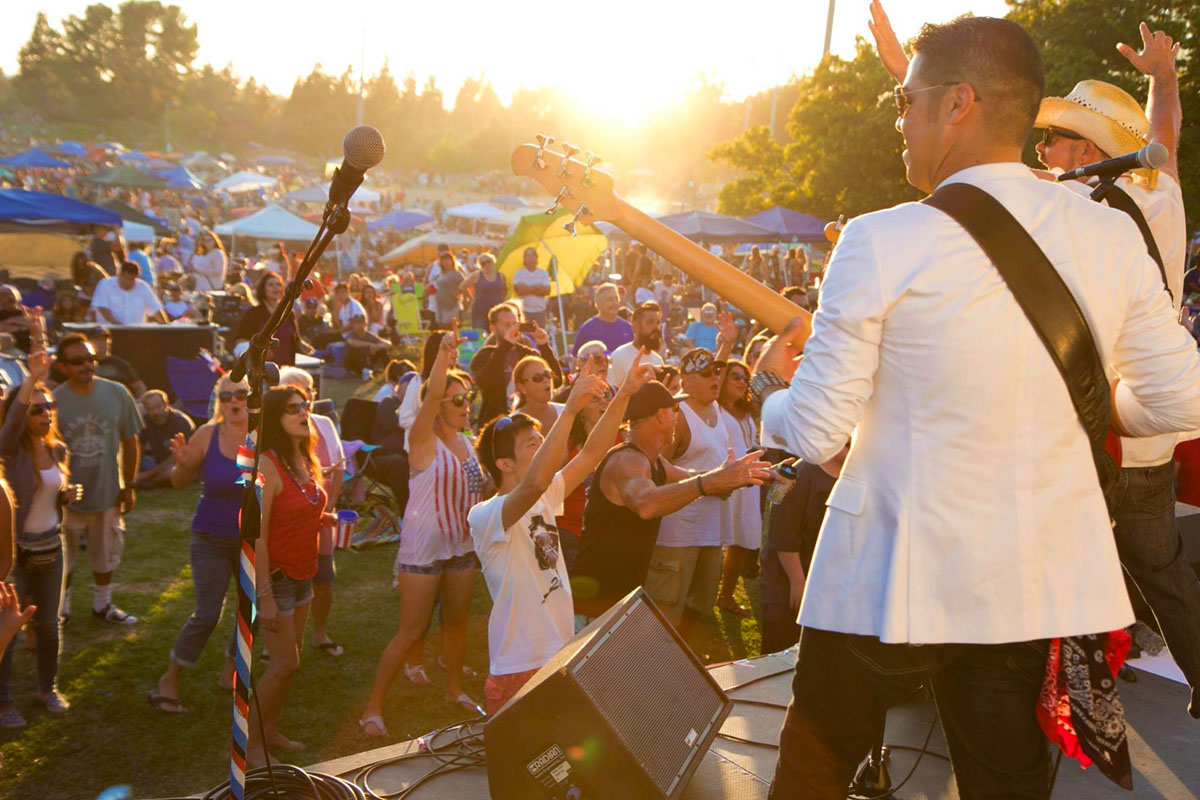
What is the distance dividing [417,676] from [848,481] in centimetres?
474

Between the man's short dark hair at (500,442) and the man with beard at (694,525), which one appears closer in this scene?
the man's short dark hair at (500,442)

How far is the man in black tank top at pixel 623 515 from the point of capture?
198 inches

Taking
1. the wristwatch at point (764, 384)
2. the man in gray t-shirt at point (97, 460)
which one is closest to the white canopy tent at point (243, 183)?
the man in gray t-shirt at point (97, 460)

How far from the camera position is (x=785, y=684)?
15.0 ft

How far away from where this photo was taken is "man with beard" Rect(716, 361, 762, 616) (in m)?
7.07

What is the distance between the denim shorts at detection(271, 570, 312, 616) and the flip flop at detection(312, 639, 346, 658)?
1.51m

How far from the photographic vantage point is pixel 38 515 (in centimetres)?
544

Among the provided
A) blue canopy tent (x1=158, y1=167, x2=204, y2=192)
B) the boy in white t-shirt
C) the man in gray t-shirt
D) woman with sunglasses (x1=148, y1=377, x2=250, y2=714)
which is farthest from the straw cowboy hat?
blue canopy tent (x1=158, y1=167, x2=204, y2=192)

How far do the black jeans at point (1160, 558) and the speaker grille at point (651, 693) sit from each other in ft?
4.94

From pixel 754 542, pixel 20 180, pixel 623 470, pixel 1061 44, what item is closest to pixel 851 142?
pixel 1061 44

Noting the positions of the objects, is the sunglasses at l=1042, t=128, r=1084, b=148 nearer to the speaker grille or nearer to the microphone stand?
the speaker grille

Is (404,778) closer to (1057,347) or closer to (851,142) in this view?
(1057,347)

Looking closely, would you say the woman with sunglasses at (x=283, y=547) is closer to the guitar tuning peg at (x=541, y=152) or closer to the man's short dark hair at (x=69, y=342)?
the man's short dark hair at (x=69, y=342)

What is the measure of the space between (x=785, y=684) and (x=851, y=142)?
21505mm
